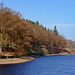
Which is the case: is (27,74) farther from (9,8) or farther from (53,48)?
(53,48)

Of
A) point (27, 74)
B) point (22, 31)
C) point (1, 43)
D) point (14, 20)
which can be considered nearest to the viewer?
point (27, 74)

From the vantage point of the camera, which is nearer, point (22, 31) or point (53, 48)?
point (22, 31)

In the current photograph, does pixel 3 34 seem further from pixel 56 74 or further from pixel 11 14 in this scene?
pixel 56 74

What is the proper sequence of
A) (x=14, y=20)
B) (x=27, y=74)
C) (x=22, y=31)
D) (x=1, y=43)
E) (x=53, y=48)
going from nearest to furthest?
(x=27, y=74) < (x=1, y=43) < (x=14, y=20) < (x=22, y=31) < (x=53, y=48)

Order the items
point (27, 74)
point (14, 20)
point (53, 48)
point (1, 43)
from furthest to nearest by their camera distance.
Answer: point (53, 48)
point (14, 20)
point (1, 43)
point (27, 74)

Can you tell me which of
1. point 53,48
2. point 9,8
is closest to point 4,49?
point 9,8

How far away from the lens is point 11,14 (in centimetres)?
5931

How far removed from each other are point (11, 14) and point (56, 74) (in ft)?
110

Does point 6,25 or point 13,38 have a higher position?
point 6,25

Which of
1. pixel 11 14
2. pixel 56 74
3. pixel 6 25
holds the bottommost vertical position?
pixel 56 74

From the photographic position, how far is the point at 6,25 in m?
56.7

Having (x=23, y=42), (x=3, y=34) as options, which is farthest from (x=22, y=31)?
(x=3, y=34)

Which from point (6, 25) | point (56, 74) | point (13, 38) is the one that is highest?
point (6, 25)

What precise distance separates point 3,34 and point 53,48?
74423 mm
